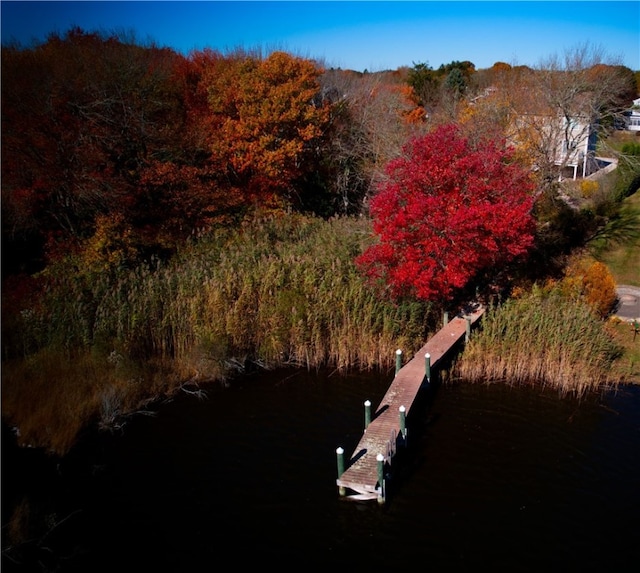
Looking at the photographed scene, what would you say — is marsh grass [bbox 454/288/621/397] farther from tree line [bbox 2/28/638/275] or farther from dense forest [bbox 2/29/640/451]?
tree line [bbox 2/28/638/275]

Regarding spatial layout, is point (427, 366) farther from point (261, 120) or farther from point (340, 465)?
point (261, 120)

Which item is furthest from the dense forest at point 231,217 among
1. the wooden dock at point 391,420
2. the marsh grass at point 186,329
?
the wooden dock at point 391,420

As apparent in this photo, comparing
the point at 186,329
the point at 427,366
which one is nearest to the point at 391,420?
the point at 427,366

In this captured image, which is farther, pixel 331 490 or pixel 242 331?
pixel 242 331

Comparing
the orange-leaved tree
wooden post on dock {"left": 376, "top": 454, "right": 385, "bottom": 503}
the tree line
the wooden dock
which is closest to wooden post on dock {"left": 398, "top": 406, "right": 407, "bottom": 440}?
the wooden dock

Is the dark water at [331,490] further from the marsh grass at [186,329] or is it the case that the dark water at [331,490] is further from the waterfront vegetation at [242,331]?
the marsh grass at [186,329]

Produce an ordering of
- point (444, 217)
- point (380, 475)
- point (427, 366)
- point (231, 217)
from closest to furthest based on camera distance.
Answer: point (380, 475)
point (427, 366)
point (444, 217)
point (231, 217)

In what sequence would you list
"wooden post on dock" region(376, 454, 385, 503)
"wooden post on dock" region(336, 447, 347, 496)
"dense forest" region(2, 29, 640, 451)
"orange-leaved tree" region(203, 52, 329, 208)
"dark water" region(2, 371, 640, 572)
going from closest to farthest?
"dark water" region(2, 371, 640, 572) → "wooden post on dock" region(376, 454, 385, 503) → "wooden post on dock" region(336, 447, 347, 496) → "dense forest" region(2, 29, 640, 451) → "orange-leaved tree" region(203, 52, 329, 208)

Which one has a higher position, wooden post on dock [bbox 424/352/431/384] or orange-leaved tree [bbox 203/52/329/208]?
orange-leaved tree [bbox 203/52/329/208]
